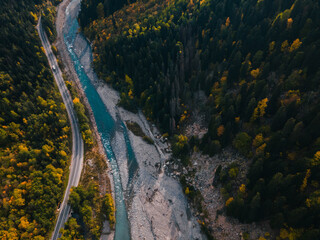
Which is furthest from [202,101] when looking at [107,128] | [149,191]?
[107,128]

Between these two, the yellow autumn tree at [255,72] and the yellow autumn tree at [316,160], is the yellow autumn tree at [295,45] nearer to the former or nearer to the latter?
the yellow autumn tree at [255,72]

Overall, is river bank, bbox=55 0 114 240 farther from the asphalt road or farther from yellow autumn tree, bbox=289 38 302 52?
yellow autumn tree, bbox=289 38 302 52

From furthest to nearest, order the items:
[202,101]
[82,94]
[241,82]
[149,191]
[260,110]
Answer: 1. [82,94]
2. [202,101]
3. [241,82]
4. [149,191]
5. [260,110]

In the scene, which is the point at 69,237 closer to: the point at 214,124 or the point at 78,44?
the point at 214,124

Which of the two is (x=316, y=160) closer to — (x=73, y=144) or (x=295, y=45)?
(x=295, y=45)

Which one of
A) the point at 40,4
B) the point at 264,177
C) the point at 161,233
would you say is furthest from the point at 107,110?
the point at 40,4

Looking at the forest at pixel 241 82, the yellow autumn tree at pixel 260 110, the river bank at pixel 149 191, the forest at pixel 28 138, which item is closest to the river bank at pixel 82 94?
the river bank at pixel 149 191

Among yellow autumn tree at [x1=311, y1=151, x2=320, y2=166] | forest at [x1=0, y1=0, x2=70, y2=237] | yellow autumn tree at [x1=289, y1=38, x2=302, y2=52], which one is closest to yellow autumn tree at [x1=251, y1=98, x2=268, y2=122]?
yellow autumn tree at [x1=311, y1=151, x2=320, y2=166]
